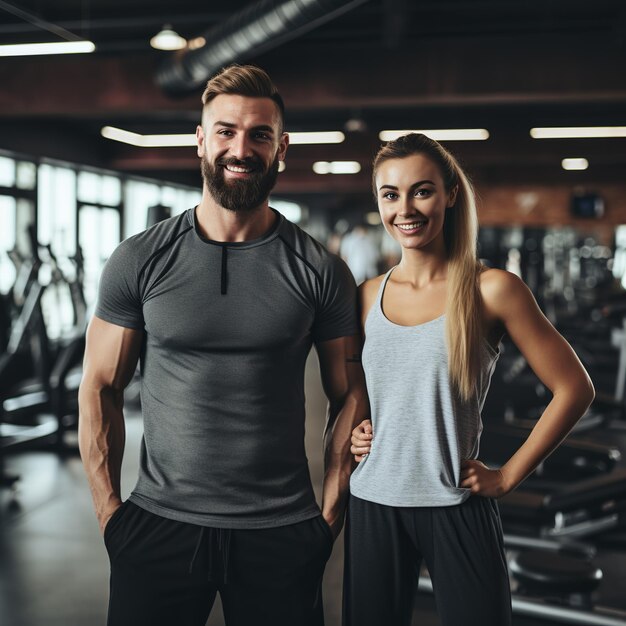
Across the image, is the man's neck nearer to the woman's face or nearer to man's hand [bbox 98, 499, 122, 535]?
the woman's face

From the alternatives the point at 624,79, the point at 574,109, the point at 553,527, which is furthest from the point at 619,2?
the point at 553,527

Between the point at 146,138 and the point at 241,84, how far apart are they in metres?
8.94

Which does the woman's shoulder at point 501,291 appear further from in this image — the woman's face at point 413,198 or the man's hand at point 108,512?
the man's hand at point 108,512

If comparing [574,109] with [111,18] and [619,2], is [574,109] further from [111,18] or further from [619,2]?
[111,18]

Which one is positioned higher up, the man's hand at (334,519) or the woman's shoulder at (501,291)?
the woman's shoulder at (501,291)

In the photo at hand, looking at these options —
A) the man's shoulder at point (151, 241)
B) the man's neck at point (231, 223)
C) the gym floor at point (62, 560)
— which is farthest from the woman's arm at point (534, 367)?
the gym floor at point (62, 560)

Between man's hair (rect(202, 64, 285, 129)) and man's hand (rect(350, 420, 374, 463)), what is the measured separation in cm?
62

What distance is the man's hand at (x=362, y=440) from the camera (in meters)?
1.42

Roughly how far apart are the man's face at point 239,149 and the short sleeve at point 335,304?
183 millimetres

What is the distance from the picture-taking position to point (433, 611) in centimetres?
265

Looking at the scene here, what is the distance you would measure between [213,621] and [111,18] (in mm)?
5007

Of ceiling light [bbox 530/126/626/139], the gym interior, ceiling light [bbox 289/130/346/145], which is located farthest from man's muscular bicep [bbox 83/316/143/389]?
ceiling light [bbox 289/130/346/145]

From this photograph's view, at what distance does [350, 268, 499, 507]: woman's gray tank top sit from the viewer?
1368mm

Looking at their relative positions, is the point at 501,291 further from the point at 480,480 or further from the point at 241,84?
the point at 241,84
